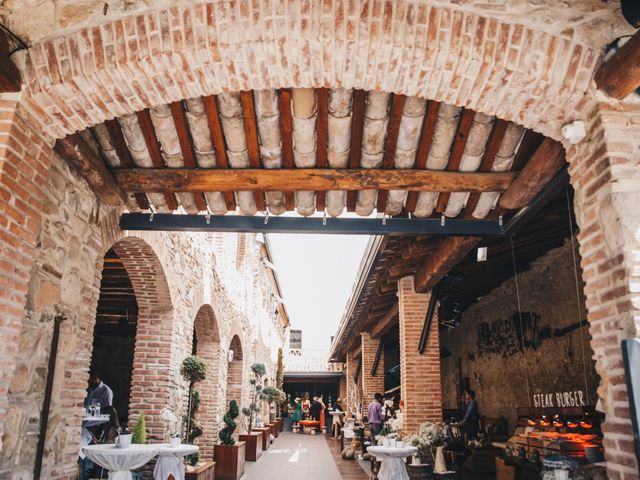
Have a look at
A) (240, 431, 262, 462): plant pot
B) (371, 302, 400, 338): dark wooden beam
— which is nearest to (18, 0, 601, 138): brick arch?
(371, 302, 400, 338): dark wooden beam

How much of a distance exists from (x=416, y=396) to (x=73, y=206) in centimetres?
631

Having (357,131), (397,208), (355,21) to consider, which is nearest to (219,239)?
(397,208)

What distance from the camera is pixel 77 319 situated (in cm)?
426

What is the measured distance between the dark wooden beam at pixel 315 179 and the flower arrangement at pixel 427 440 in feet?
14.0

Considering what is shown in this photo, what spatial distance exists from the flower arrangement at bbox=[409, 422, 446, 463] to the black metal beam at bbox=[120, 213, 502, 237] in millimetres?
3513

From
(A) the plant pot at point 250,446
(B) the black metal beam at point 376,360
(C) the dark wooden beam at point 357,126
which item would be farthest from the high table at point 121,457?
(B) the black metal beam at point 376,360

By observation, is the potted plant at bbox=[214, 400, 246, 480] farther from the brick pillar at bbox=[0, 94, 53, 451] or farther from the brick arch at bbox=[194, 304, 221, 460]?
the brick pillar at bbox=[0, 94, 53, 451]

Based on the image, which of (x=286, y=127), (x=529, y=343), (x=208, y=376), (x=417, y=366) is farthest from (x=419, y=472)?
(x=286, y=127)

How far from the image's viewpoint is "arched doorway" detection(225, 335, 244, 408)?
1309 cm

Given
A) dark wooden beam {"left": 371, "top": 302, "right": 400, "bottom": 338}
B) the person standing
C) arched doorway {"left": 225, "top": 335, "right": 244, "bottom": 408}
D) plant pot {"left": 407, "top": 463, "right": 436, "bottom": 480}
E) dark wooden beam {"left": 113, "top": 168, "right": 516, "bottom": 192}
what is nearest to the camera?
dark wooden beam {"left": 113, "top": 168, "right": 516, "bottom": 192}

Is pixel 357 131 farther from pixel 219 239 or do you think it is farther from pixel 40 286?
pixel 219 239

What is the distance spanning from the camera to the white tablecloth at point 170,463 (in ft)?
18.5

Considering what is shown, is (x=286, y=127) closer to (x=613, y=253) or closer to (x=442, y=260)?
(x=613, y=253)

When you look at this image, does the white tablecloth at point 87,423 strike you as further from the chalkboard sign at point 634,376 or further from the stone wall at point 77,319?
the chalkboard sign at point 634,376
